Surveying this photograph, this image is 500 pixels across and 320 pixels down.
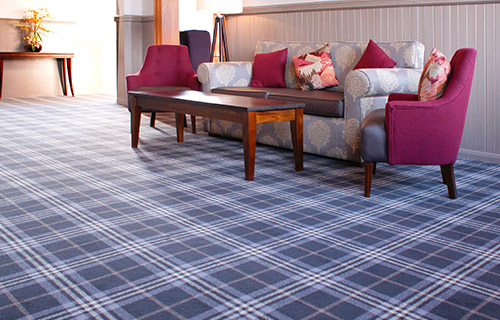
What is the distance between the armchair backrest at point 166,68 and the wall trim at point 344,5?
2.89 ft

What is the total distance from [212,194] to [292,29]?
287 cm

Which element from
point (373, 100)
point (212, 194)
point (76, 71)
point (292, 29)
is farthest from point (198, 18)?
point (212, 194)

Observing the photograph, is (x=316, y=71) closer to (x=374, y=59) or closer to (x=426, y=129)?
(x=374, y=59)

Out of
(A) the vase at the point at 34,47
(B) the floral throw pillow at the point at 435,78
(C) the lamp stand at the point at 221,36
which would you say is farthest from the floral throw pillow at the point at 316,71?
(A) the vase at the point at 34,47

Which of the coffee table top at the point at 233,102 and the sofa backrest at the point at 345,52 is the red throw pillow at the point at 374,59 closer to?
the sofa backrest at the point at 345,52

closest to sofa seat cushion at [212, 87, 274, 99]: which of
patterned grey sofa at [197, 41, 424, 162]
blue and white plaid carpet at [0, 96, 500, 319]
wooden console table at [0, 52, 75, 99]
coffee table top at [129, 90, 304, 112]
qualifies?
patterned grey sofa at [197, 41, 424, 162]

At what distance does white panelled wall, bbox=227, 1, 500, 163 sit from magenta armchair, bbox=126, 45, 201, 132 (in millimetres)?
1304

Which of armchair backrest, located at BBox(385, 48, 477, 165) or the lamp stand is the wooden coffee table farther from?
the lamp stand

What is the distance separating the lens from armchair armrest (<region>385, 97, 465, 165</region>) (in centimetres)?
290

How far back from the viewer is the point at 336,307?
1726 millimetres

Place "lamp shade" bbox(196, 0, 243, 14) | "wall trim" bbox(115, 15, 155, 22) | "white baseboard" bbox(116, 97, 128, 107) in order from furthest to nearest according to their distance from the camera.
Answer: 1. "white baseboard" bbox(116, 97, 128, 107)
2. "wall trim" bbox(115, 15, 155, 22)
3. "lamp shade" bbox(196, 0, 243, 14)

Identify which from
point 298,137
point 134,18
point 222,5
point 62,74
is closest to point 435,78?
point 298,137

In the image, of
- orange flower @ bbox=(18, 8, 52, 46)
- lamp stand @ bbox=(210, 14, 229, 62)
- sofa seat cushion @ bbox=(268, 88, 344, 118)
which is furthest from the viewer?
orange flower @ bbox=(18, 8, 52, 46)

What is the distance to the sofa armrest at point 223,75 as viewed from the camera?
4.97 m
